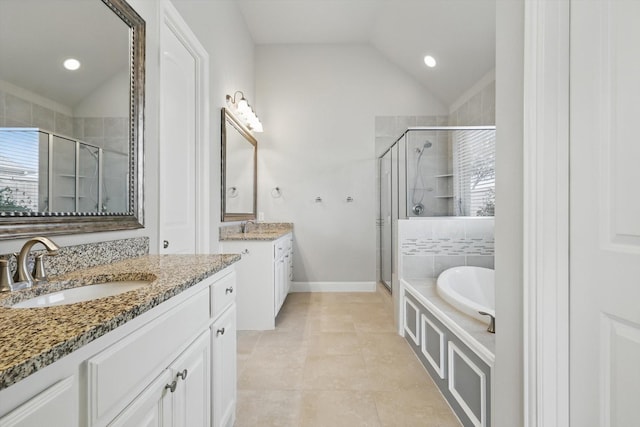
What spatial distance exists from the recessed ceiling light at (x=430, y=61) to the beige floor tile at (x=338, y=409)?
336 cm

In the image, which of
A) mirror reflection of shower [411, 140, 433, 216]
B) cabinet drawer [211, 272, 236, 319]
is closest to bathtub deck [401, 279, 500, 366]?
mirror reflection of shower [411, 140, 433, 216]

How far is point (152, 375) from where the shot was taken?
773 millimetres

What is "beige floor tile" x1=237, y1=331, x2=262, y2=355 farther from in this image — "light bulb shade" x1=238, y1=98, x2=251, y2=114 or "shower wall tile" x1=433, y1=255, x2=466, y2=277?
"light bulb shade" x1=238, y1=98, x2=251, y2=114

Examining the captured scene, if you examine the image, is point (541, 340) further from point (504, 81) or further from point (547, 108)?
point (504, 81)

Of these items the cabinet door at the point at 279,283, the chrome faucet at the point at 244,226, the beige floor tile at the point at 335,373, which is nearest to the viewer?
the beige floor tile at the point at 335,373

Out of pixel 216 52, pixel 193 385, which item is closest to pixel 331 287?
pixel 216 52

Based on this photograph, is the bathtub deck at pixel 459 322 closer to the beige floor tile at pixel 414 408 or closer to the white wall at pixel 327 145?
the beige floor tile at pixel 414 408

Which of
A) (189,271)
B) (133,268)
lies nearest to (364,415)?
(189,271)

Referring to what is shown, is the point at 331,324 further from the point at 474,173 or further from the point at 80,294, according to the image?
the point at 80,294

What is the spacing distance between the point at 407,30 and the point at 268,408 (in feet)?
12.0

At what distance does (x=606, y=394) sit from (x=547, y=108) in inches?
30.2

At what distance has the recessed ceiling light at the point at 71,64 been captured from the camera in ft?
3.54

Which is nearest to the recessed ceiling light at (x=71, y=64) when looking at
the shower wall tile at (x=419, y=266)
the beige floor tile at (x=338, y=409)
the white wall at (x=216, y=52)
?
the white wall at (x=216, y=52)

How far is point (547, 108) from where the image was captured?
0.85 metres
